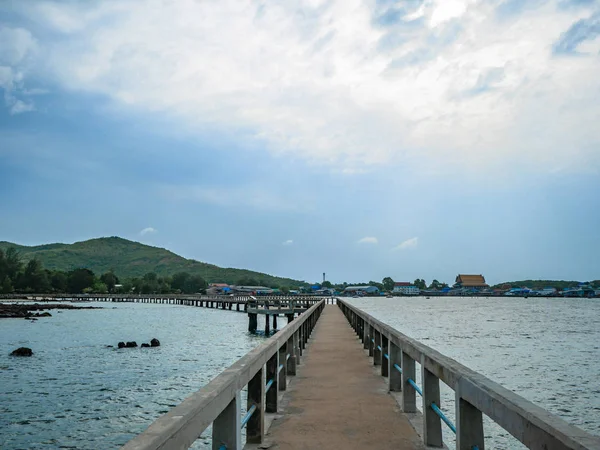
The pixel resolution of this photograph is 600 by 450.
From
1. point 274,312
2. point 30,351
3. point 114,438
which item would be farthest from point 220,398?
point 274,312

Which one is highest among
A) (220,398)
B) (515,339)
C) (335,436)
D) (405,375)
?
(220,398)

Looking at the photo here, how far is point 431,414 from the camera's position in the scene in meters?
5.07

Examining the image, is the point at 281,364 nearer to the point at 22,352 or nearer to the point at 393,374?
the point at 393,374

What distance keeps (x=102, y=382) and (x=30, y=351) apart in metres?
12.5

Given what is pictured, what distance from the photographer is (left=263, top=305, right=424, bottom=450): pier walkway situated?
17.1ft

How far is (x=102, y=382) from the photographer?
870 inches

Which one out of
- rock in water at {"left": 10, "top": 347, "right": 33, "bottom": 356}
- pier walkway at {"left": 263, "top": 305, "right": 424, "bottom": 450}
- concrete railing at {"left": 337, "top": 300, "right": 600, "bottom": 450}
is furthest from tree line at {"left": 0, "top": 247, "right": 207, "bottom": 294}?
concrete railing at {"left": 337, "top": 300, "right": 600, "bottom": 450}

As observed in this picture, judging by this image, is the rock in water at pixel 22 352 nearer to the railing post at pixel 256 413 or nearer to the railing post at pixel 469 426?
the railing post at pixel 256 413

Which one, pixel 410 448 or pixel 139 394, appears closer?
pixel 410 448

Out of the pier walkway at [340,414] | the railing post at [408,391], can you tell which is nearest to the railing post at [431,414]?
the pier walkway at [340,414]

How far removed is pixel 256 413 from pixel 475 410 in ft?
7.46

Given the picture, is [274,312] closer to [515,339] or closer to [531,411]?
[515,339]

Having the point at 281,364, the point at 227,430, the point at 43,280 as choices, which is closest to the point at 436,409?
the point at 227,430

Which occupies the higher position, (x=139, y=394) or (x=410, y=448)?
(x=410, y=448)
